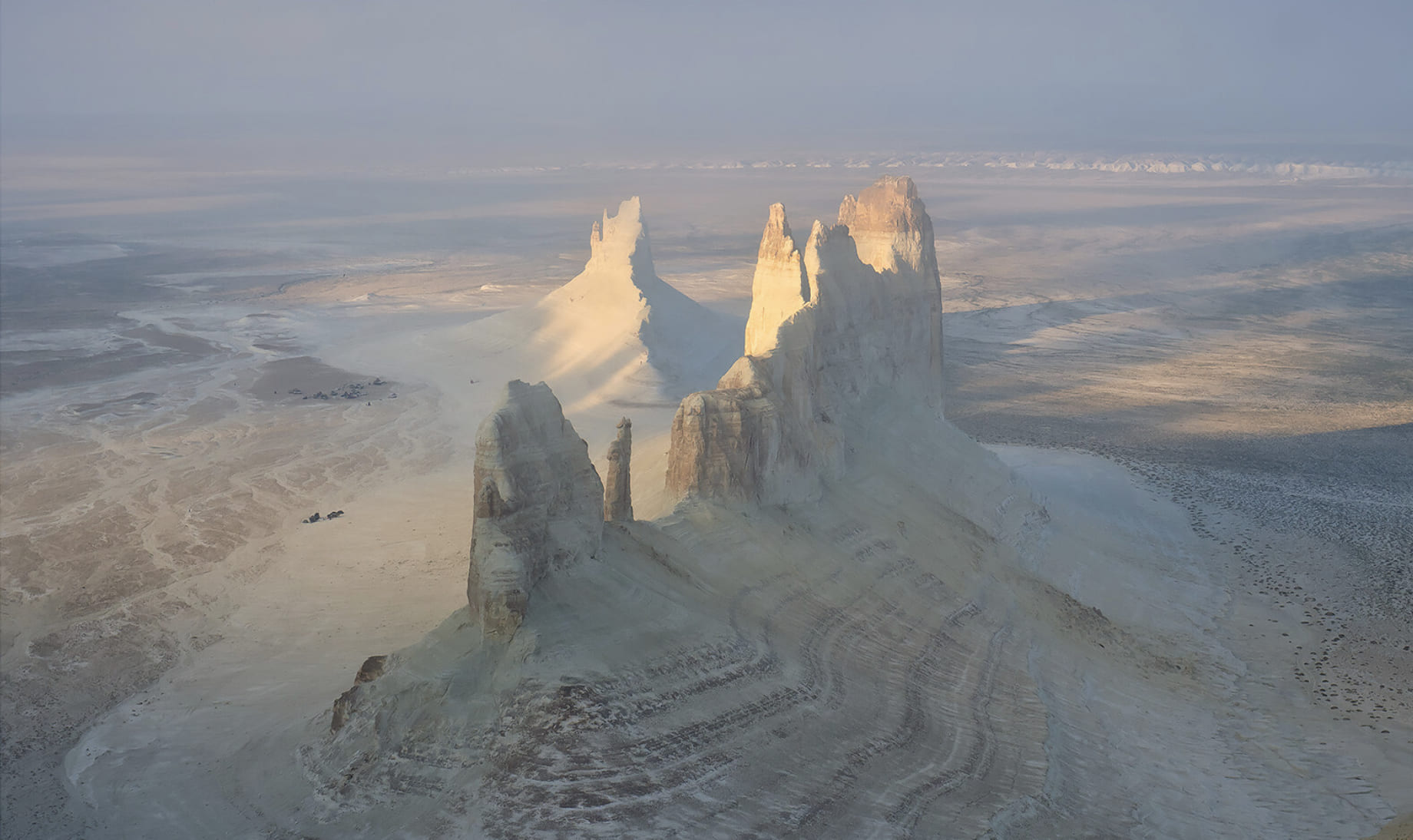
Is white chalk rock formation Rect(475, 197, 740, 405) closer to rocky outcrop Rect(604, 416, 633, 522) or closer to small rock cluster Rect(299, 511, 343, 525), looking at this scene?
small rock cluster Rect(299, 511, 343, 525)

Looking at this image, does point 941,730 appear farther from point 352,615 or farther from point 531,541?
point 352,615

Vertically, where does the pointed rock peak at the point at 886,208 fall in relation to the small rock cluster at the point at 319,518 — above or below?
above

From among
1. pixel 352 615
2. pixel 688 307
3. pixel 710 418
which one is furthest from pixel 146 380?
pixel 710 418

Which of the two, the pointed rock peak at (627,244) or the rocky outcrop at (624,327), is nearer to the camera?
the rocky outcrop at (624,327)

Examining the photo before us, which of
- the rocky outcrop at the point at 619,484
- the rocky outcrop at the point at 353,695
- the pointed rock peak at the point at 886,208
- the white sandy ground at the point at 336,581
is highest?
the pointed rock peak at the point at 886,208

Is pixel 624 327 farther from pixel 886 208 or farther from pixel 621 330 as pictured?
pixel 886 208

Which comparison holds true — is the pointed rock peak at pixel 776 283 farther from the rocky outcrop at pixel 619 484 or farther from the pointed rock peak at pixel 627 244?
the pointed rock peak at pixel 627 244

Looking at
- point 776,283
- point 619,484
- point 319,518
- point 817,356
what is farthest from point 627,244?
point 619,484

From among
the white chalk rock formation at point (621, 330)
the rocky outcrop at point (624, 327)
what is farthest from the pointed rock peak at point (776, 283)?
the rocky outcrop at point (624, 327)
